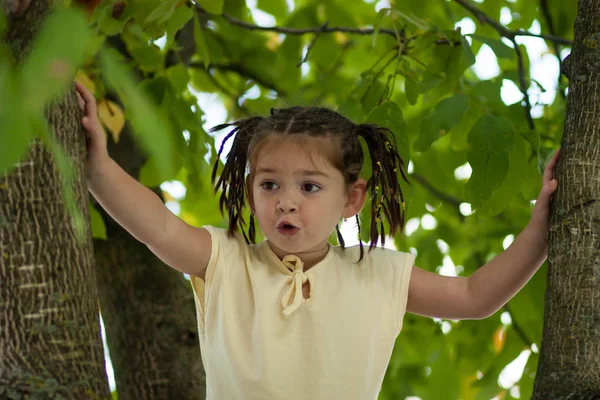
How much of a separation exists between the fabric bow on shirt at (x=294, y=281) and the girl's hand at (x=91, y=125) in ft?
1.89

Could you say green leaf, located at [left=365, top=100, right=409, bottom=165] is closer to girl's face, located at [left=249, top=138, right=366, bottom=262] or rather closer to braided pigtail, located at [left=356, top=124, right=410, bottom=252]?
braided pigtail, located at [left=356, top=124, right=410, bottom=252]

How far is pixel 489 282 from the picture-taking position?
2.02 m

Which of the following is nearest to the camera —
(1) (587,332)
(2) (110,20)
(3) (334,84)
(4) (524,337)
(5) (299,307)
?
(1) (587,332)

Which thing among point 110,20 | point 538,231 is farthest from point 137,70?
point 538,231

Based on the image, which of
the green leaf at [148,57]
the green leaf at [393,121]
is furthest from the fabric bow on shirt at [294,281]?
the green leaf at [148,57]

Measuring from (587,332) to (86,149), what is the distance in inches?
38.4

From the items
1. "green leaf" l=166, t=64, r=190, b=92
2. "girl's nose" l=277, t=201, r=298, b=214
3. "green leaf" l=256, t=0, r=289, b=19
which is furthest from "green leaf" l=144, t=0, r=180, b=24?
"green leaf" l=256, t=0, r=289, b=19

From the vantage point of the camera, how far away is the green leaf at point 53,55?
74 cm

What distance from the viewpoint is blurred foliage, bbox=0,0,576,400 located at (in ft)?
2.81

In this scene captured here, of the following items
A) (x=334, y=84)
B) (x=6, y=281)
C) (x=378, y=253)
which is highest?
(x=334, y=84)

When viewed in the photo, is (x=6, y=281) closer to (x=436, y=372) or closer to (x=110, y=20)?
(x=110, y=20)

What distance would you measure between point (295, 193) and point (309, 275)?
22cm

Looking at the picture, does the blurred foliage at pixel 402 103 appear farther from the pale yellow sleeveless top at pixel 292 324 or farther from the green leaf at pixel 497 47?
the pale yellow sleeveless top at pixel 292 324

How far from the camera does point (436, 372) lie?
367cm
